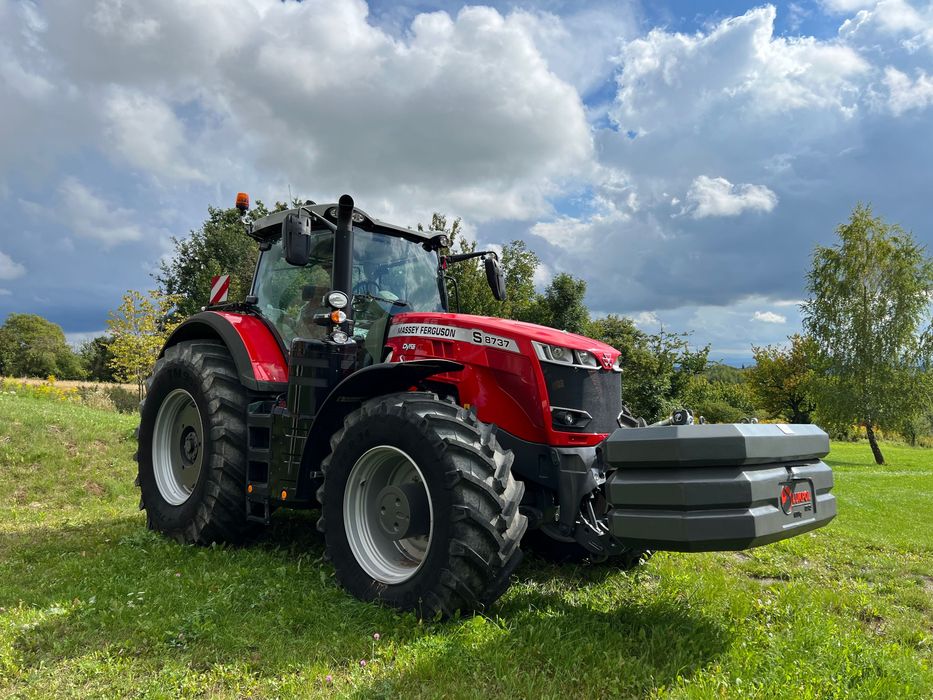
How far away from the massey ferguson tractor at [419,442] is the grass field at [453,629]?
30 centimetres

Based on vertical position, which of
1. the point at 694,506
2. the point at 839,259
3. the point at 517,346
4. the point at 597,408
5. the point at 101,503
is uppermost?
the point at 839,259

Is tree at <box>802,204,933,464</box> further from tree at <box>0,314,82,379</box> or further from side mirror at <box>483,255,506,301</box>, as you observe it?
tree at <box>0,314,82,379</box>

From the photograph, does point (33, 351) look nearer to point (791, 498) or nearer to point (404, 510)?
point (404, 510)

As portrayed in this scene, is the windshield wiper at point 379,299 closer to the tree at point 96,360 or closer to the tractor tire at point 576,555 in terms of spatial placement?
the tractor tire at point 576,555

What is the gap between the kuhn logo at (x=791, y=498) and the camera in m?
3.20

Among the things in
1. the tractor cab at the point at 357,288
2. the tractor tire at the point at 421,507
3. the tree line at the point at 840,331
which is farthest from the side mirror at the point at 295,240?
the tree line at the point at 840,331

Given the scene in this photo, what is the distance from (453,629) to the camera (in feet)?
10.8

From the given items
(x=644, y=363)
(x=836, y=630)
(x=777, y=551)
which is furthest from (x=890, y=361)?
(x=836, y=630)

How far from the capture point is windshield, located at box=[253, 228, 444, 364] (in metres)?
4.85

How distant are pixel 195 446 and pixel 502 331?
3.17 metres

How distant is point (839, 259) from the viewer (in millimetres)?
28812

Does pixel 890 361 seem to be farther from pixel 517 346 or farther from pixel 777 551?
pixel 517 346

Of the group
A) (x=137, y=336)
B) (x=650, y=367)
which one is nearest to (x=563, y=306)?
(x=650, y=367)

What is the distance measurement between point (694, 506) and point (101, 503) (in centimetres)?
769
